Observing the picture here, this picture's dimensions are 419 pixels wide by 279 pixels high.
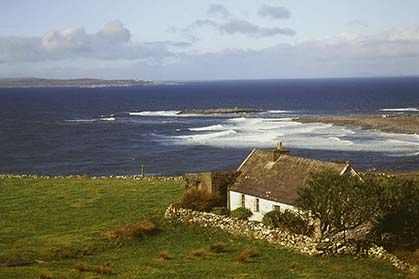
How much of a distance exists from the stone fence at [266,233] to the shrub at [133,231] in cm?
238

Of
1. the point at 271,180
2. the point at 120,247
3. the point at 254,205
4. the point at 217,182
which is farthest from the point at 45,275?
the point at 271,180

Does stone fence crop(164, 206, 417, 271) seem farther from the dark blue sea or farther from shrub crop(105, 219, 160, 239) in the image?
the dark blue sea

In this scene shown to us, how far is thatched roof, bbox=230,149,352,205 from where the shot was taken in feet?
127

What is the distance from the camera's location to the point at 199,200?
42.0 meters

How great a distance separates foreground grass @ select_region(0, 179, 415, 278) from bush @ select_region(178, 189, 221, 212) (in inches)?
82.7

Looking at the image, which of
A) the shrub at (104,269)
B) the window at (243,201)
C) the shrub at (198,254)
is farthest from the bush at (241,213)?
the shrub at (104,269)

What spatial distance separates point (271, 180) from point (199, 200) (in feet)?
17.0

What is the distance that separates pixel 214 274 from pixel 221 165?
176 ft

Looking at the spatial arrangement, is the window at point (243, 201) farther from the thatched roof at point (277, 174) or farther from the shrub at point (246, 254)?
the shrub at point (246, 254)

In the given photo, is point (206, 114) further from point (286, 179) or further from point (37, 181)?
point (286, 179)

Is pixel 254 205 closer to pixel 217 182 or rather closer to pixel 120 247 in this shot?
pixel 217 182

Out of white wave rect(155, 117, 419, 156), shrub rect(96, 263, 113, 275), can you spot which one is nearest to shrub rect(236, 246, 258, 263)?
shrub rect(96, 263, 113, 275)

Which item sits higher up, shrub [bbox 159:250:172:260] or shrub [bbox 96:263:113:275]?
shrub [bbox 96:263:113:275]

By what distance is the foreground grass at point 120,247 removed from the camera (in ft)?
98.6
